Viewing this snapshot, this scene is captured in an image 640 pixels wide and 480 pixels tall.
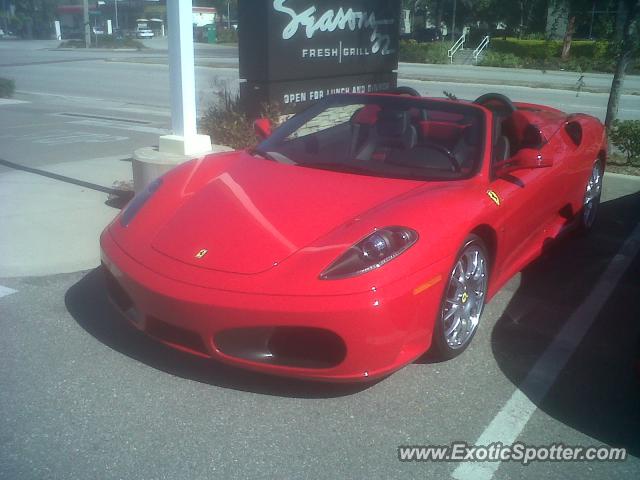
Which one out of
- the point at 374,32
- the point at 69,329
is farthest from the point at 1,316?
the point at 374,32

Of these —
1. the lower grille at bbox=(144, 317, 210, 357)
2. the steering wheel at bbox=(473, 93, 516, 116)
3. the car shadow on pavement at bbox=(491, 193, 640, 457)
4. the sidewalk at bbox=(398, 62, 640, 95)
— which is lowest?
the car shadow on pavement at bbox=(491, 193, 640, 457)

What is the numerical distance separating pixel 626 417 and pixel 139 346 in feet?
8.32

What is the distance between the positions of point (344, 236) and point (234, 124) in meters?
5.41

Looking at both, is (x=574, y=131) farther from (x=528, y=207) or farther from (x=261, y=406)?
(x=261, y=406)

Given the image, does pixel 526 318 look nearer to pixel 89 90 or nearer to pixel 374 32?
pixel 374 32

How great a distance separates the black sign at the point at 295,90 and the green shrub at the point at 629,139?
10.0ft

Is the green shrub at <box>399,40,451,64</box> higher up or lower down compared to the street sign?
lower down

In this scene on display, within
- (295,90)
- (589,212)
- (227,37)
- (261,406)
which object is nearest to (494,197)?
(261,406)

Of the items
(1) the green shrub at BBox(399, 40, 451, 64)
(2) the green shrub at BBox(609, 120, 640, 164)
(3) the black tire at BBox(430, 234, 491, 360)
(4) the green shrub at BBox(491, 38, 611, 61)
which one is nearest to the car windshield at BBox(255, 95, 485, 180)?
(3) the black tire at BBox(430, 234, 491, 360)

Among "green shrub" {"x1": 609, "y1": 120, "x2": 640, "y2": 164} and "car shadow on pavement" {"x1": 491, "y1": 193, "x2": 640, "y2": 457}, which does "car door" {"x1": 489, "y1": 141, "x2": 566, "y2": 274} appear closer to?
"car shadow on pavement" {"x1": 491, "y1": 193, "x2": 640, "y2": 457}

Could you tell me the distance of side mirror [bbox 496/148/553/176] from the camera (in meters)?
4.07

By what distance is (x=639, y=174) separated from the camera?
342 inches

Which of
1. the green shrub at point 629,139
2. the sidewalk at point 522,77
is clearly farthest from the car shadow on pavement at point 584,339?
the sidewalk at point 522,77

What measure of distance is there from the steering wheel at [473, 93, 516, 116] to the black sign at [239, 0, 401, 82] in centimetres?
397
